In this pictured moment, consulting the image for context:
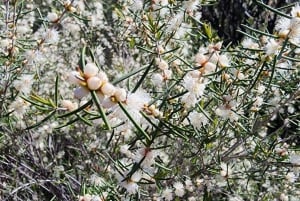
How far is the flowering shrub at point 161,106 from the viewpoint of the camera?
1246 mm

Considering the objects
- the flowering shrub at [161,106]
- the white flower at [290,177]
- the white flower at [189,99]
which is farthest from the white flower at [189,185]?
the white flower at [189,99]

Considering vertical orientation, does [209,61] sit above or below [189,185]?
above

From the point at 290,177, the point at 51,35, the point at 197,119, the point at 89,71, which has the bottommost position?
the point at 290,177

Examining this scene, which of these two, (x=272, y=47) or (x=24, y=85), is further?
(x=24, y=85)

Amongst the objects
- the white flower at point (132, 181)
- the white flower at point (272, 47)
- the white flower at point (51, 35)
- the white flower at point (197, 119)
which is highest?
the white flower at point (51, 35)

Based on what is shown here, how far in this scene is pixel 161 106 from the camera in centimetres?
133

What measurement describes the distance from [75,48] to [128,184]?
2994mm

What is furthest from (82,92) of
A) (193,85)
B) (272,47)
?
(272,47)

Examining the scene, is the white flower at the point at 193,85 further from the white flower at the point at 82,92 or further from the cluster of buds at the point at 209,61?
the white flower at the point at 82,92

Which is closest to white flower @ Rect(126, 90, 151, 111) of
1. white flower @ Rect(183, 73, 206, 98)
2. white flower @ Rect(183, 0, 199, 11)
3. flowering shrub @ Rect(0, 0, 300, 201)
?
flowering shrub @ Rect(0, 0, 300, 201)

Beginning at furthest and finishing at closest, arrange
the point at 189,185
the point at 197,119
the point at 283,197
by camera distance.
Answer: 1. the point at 283,197
2. the point at 189,185
3. the point at 197,119

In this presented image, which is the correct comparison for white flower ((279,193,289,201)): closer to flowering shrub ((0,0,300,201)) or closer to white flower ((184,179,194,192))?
flowering shrub ((0,0,300,201))

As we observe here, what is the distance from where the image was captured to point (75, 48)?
425cm

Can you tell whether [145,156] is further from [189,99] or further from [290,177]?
[290,177]
